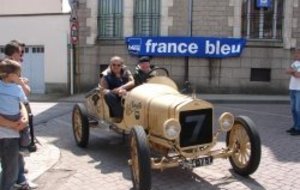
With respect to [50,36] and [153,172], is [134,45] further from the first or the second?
[153,172]

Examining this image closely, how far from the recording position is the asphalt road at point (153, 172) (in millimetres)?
6277

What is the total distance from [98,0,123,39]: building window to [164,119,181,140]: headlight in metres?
12.2

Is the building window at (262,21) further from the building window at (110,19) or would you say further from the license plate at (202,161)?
the license plate at (202,161)

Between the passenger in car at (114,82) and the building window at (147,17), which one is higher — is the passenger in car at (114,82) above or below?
below

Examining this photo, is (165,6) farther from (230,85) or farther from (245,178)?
(245,178)

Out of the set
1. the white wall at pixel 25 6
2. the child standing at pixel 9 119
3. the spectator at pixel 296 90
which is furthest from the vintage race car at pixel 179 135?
the white wall at pixel 25 6

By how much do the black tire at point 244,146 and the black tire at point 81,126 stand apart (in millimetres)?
2599

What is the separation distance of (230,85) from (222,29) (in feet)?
6.12

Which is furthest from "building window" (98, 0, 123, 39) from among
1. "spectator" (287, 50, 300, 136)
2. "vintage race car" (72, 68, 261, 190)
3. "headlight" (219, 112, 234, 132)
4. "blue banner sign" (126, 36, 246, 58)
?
"headlight" (219, 112, 234, 132)

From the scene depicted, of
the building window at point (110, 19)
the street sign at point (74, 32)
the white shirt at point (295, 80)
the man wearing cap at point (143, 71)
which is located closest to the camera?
the man wearing cap at point (143, 71)

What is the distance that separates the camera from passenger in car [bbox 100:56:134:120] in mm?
7996

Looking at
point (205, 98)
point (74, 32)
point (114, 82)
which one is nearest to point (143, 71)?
point (114, 82)

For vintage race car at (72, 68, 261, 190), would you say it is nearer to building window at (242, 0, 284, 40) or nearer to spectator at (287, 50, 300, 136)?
spectator at (287, 50, 300, 136)

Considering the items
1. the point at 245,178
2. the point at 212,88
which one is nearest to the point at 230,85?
the point at 212,88
